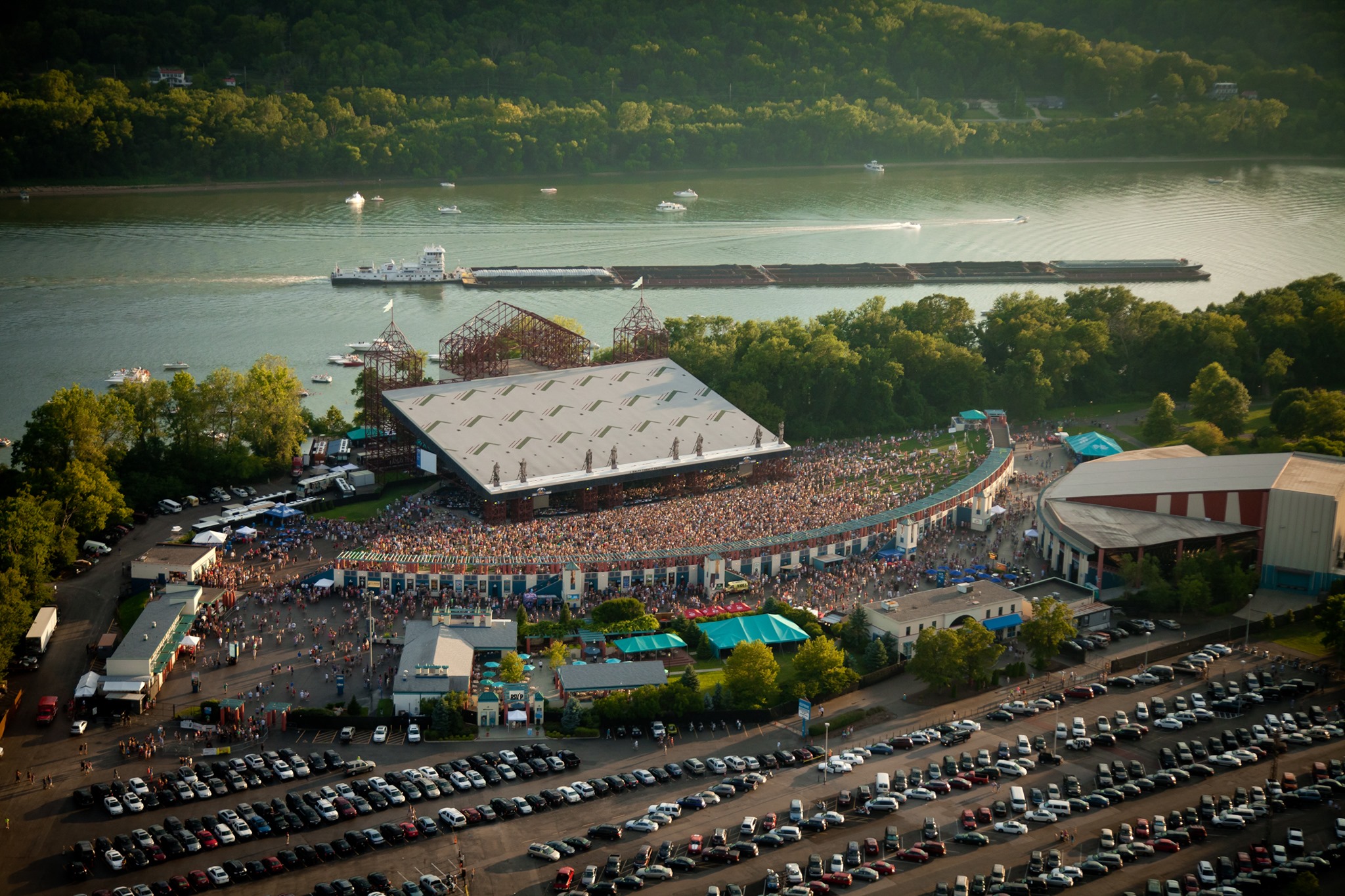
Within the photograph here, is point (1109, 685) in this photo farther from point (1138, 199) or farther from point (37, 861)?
point (1138, 199)

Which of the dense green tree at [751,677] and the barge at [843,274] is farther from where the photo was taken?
the barge at [843,274]

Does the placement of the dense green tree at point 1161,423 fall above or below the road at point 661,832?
above

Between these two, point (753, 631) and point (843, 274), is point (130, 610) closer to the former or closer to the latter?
point (753, 631)

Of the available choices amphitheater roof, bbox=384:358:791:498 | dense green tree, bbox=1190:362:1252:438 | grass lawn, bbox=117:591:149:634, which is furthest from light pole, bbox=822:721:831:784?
dense green tree, bbox=1190:362:1252:438

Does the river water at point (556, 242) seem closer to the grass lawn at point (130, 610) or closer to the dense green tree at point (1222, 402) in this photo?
the grass lawn at point (130, 610)

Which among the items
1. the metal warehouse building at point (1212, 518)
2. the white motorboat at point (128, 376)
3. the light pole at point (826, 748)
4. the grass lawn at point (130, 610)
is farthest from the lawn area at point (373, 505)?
the metal warehouse building at point (1212, 518)

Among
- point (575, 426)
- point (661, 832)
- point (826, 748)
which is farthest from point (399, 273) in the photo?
point (661, 832)

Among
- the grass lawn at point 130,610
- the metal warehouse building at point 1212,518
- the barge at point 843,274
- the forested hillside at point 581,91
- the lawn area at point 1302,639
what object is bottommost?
the lawn area at point 1302,639
